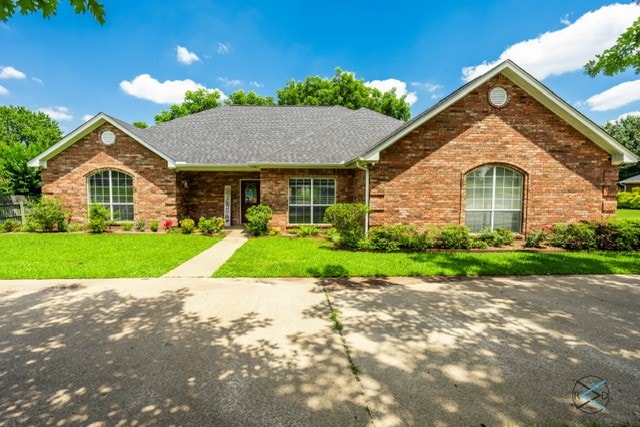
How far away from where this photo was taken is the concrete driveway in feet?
9.77

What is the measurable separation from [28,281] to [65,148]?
9289mm

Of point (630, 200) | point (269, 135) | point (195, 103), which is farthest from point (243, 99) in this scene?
point (630, 200)

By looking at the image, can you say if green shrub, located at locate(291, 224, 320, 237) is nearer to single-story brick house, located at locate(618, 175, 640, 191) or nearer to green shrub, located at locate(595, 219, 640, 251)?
green shrub, located at locate(595, 219, 640, 251)

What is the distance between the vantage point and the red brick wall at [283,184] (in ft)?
45.1

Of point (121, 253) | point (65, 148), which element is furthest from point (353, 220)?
point (65, 148)

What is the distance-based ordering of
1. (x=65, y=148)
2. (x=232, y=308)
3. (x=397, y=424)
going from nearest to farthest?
1. (x=397, y=424)
2. (x=232, y=308)
3. (x=65, y=148)

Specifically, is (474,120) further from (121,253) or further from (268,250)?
(121,253)

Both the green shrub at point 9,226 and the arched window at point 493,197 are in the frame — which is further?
the green shrub at point 9,226

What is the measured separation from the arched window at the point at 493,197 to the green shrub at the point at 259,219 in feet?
25.5

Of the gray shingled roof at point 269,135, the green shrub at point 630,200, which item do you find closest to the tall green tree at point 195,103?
the gray shingled roof at point 269,135

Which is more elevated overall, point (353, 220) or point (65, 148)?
point (65, 148)

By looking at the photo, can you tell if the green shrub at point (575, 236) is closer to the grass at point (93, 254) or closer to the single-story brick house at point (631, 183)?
the grass at point (93, 254)

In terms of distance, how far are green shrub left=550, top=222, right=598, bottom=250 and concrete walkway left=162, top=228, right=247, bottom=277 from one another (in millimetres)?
11061

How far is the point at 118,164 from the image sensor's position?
45.7 feet
